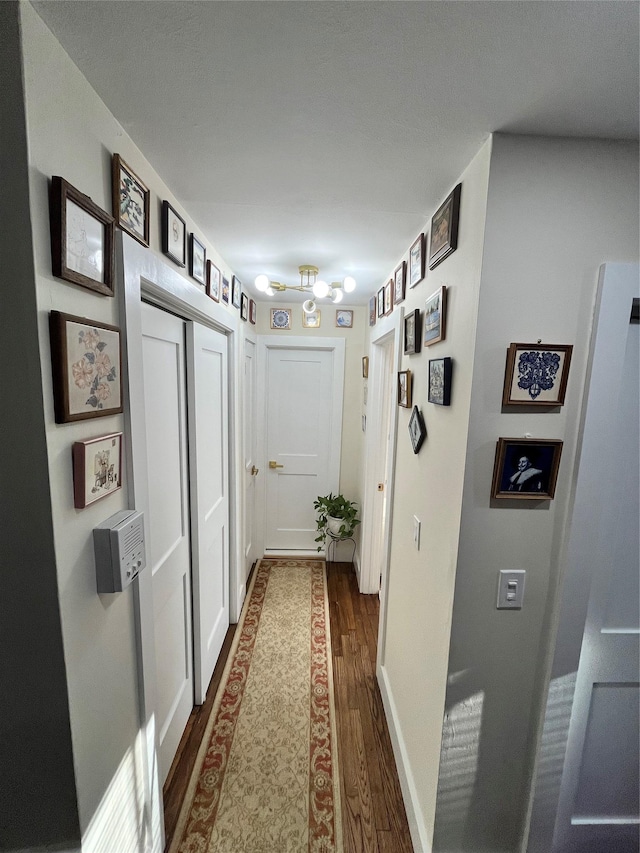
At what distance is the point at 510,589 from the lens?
1.03 meters

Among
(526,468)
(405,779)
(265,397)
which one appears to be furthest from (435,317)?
(265,397)

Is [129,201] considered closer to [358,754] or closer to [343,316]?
[343,316]

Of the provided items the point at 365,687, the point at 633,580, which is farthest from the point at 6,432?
the point at 365,687

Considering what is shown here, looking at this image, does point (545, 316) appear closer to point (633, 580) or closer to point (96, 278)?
point (633, 580)

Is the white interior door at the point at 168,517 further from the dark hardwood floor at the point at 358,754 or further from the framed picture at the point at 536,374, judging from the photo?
the framed picture at the point at 536,374

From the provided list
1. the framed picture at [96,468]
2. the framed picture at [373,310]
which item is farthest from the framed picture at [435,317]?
the framed picture at [373,310]

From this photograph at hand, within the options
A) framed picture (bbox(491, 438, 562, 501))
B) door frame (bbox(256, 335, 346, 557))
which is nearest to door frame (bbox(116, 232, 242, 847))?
framed picture (bbox(491, 438, 562, 501))

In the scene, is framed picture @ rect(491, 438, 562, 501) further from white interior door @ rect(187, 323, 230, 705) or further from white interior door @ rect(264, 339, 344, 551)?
white interior door @ rect(264, 339, 344, 551)

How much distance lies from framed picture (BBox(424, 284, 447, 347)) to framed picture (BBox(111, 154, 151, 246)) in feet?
3.03

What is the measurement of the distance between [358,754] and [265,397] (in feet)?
7.56

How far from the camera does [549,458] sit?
953mm

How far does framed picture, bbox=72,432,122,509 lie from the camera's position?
754 mm

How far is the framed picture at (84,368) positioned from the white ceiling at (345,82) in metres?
0.52

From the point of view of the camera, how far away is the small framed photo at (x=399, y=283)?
1634mm
